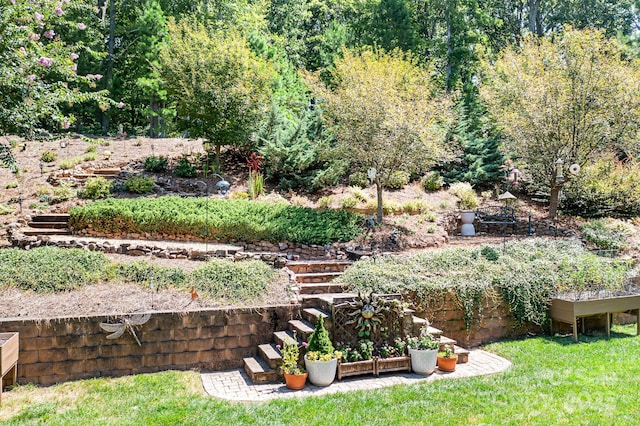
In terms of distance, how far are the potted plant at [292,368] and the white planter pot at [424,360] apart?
1.50 meters

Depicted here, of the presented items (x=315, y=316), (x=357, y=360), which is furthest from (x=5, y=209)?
(x=357, y=360)

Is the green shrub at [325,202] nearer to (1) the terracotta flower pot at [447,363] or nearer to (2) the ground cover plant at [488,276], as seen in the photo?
(2) the ground cover plant at [488,276]

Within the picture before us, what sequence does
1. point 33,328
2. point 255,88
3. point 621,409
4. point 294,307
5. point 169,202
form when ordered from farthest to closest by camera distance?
point 255,88 → point 169,202 → point 294,307 → point 33,328 → point 621,409

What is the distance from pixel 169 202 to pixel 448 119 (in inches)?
292

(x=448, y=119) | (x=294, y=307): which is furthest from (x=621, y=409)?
(x=448, y=119)

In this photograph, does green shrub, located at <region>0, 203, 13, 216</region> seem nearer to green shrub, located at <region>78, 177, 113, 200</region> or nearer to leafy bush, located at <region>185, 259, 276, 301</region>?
green shrub, located at <region>78, 177, 113, 200</region>

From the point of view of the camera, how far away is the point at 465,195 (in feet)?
46.0

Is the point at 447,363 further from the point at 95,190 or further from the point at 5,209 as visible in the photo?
the point at 5,209

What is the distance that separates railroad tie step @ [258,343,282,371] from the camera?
616 cm

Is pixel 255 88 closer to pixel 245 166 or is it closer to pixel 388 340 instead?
pixel 245 166

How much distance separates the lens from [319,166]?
576 inches

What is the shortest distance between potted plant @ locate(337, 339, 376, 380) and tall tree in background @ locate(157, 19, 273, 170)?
907cm

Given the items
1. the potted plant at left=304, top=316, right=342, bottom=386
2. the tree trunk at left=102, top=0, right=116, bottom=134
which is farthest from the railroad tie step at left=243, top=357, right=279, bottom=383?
the tree trunk at left=102, top=0, right=116, bottom=134

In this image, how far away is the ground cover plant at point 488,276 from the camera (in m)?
7.73
